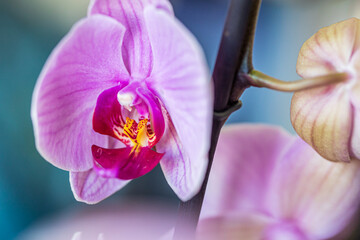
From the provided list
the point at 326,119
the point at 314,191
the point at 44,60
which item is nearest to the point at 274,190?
the point at 314,191

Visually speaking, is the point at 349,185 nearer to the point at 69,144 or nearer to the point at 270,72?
the point at 69,144

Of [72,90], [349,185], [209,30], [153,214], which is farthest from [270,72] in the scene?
[72,90]

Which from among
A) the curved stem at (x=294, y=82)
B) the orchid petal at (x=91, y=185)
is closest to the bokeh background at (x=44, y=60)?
the orchid petal at (x=91, y=185)

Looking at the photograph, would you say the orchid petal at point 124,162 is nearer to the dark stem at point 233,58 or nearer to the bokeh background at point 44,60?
the dark stem at point 233,58

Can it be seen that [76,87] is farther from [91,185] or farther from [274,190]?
[274,190]

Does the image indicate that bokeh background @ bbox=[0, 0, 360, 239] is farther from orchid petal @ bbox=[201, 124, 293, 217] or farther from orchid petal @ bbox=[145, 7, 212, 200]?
orchid petal @ bbox=[145, 7, 212, 200]

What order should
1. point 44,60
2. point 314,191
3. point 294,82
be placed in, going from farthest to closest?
point 44,60
point 314,191
point 294,82
